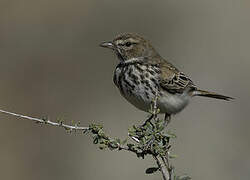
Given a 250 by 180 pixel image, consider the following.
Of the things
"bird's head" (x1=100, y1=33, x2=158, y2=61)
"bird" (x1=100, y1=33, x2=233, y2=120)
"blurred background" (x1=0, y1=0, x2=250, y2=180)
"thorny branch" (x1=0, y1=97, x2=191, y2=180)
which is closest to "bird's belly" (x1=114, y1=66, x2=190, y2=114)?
"bird" (x1=100, y1=33, x2=233, y2=120)

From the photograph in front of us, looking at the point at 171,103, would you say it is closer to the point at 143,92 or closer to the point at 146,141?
the point at 143,92

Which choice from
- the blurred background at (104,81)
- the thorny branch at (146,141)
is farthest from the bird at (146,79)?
the blurred background at (104,81)

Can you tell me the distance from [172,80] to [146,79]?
1.34ft

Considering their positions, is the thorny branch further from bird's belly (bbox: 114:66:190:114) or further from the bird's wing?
the bird's wing

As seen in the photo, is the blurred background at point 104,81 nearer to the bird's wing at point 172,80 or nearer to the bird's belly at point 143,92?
the bird's wing at point 172,80

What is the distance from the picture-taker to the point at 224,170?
10172 mm

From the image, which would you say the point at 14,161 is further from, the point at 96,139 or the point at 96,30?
the point at 96,139

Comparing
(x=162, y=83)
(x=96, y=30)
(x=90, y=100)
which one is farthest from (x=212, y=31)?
(x=162, y=83)

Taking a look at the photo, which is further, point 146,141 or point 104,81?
point 104,81

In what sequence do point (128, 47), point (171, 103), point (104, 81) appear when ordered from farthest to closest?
point (104, 81) < point (128, 47) < point (171, 103)

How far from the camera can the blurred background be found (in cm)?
1096

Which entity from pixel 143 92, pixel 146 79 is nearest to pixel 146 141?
pixel 143 92

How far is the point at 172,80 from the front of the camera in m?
7.10

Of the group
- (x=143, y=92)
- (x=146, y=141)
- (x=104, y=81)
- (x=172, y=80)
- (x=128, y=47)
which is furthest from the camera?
(x=104, y=81)
